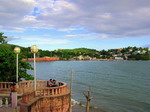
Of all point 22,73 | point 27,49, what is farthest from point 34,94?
point 27,49

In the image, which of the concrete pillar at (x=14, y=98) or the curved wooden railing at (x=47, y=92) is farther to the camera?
the concrete pillar at (x=14, y=98)

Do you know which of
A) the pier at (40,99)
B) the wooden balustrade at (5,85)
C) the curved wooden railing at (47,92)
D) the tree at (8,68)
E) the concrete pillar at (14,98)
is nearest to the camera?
the pier at (40,99)

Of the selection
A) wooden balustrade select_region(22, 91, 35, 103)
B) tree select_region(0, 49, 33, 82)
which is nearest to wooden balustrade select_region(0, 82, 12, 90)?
tree select_region(0, 49, 33, 82)

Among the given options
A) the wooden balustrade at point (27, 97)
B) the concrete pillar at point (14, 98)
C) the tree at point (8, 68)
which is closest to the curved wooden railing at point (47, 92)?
the wooden balustrade at point (27, 97)

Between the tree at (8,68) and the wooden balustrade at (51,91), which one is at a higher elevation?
the tree at (8,68)

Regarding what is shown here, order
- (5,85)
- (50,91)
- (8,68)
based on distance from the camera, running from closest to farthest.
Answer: (50,91) < (5,85) < (8,68)

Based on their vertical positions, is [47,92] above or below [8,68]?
below

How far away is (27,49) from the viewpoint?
19200cm

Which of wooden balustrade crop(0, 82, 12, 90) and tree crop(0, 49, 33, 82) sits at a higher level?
tree crop(0, 49, 33, 82)

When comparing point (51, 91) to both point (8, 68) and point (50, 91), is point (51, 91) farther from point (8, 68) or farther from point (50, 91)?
point (8, 68)

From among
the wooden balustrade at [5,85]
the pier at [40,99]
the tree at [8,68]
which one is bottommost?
the pier at [40,99]

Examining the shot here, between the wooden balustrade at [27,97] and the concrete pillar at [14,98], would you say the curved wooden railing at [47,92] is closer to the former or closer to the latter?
the wooden balustrade at [27,97]

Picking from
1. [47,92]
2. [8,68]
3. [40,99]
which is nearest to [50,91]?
[47,92]

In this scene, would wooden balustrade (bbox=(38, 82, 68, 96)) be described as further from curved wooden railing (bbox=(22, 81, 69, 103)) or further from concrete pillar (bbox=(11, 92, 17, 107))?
concrete pillar (bbox=(11, 92, 17, 107))
